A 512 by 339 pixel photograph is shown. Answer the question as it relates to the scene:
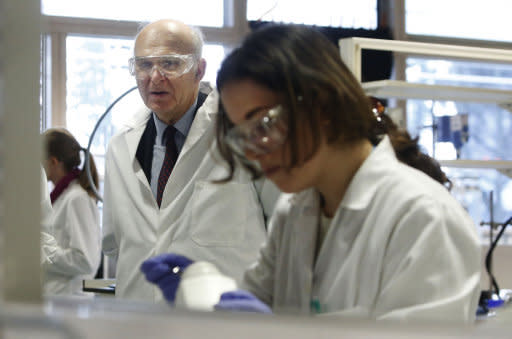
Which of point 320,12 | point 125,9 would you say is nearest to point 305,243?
point 125,9

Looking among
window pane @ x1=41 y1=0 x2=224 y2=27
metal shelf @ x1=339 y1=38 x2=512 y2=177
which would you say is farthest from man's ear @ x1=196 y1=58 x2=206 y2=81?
window pane @ x1=41 y1=0 x2=224 y2=27

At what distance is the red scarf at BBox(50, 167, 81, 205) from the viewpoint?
295 centimetres

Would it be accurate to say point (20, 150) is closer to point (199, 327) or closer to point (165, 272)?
point (199, 327)

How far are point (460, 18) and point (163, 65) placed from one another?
4055 mm

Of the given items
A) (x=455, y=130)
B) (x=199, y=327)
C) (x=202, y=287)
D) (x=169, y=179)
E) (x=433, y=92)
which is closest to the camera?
(x=199, y=327)

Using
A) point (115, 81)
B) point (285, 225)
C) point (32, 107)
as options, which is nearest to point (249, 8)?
point (115, 81)

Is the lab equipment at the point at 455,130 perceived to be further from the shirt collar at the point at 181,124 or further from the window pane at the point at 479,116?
the shirt collar at the point at 181,124

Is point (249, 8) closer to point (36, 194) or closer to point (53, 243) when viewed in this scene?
point (53, 243)

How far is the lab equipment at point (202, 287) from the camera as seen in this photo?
0.96m

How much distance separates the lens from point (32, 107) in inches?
20.8

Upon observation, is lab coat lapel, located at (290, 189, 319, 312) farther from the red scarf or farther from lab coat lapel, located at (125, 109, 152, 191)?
the red scarf

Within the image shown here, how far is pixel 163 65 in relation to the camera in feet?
6.06

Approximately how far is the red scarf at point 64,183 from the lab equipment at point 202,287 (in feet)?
6.55

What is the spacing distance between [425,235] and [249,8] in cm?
422
